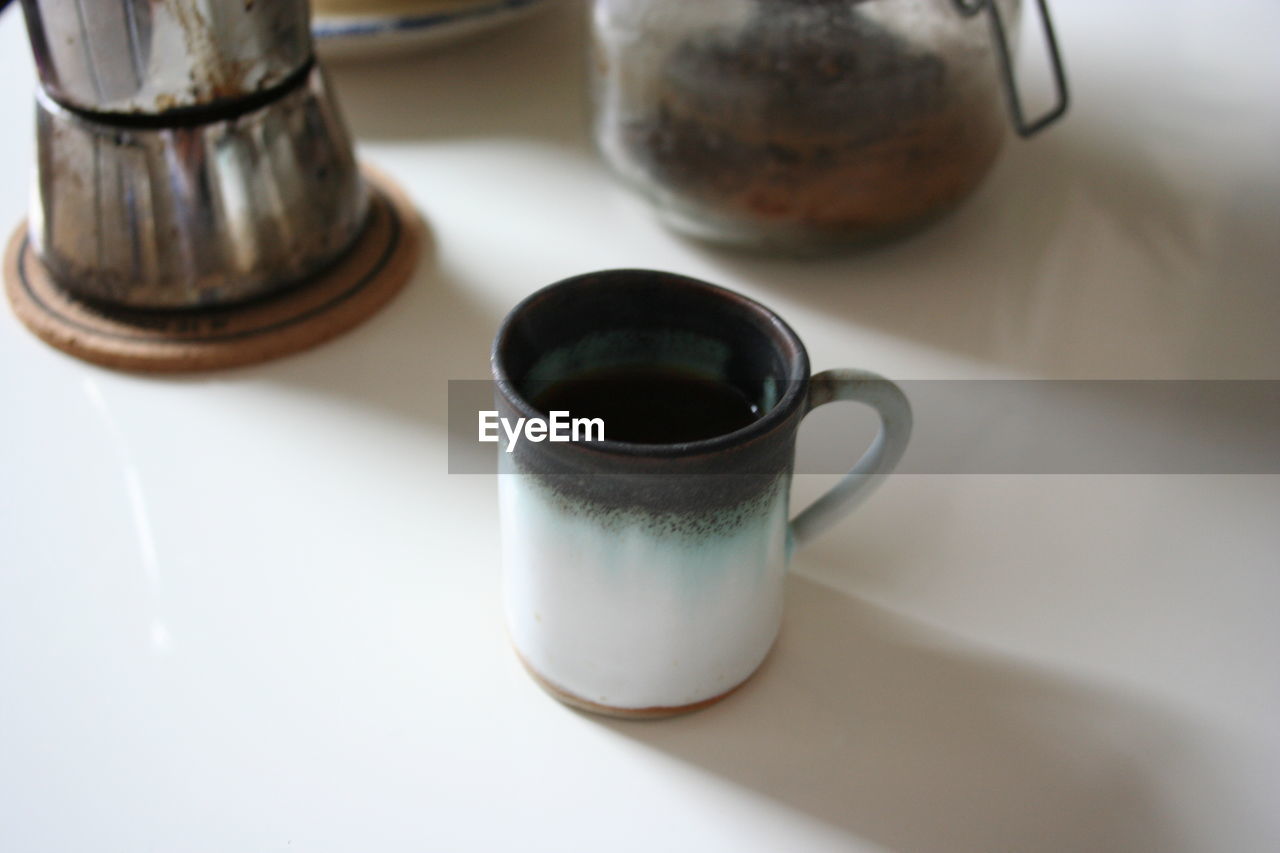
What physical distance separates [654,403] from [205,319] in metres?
0.25

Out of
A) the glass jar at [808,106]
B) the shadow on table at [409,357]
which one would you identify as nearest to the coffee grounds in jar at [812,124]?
the glass jar at [808,106]

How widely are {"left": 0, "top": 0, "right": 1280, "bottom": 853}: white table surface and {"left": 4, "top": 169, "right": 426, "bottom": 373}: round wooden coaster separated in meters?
0.01

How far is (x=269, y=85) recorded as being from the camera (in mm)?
526

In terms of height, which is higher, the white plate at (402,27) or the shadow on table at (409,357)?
the white plate at (402,27)

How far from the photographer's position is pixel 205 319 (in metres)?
0.55

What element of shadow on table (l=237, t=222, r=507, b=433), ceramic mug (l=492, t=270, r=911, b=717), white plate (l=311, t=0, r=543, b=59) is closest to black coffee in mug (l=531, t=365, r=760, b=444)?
ceramic mug (l=492, t=270, r=911, b=717)

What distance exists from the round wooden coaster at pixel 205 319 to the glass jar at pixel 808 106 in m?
0.14

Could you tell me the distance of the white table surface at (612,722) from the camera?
0.38 m

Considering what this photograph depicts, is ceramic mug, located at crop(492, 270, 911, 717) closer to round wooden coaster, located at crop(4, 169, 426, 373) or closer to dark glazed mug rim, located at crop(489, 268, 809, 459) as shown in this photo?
dark glazed mug rim, located at crop(489, 268, 809, 459)

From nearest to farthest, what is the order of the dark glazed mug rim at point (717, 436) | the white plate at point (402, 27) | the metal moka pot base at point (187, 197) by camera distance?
the dark glazed mug rim at point (717, 436) < the metal moka pot base at point (187, 197) < the white plate at point (402, 27)

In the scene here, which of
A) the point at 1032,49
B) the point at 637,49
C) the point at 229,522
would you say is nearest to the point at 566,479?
the point at 229,522

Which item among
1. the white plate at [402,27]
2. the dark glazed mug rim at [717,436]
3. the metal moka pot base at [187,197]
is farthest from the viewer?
the white plate at [402,27]

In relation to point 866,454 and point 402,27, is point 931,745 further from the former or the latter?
point 402,27

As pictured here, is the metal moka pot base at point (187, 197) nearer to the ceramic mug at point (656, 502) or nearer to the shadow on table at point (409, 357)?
the shadow on table at point (409, 357)
